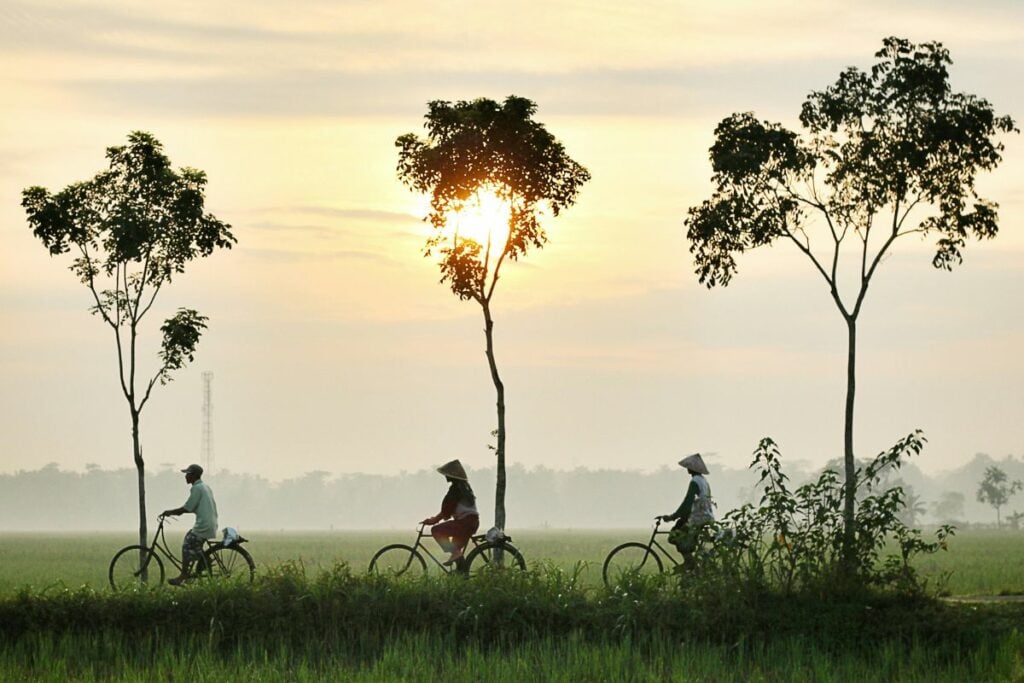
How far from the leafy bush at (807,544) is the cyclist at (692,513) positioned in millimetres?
493

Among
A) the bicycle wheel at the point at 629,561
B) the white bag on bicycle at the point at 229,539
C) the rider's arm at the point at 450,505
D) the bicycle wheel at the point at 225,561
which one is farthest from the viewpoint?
the white bag on bicycle at the point at 229,539

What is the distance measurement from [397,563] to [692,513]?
452cm

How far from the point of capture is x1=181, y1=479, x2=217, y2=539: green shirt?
22.4 metres

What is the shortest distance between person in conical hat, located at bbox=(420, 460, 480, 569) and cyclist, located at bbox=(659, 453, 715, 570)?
304 centimetres

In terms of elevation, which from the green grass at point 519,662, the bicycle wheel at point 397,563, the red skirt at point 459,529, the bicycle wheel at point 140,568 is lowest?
the green grass at point 519,662

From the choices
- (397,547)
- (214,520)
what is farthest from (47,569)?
(397,547)

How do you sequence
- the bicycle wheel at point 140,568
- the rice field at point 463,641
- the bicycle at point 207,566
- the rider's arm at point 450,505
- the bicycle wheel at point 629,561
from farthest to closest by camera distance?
the bicycle wheel at point 140,568
the rider's arm at point 450,505
the bicycle at point 207,566
the bicycle wheel at point 629,561
the rice field at point 463,641

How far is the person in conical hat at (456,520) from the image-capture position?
21375 mm

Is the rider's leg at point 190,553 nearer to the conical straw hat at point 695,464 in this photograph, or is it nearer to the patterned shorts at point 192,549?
the patterned shorts at point 192,549

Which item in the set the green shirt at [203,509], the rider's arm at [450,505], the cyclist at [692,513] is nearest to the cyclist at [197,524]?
the green shirt at [203,509]

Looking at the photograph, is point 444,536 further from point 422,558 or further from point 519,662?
point 519,662

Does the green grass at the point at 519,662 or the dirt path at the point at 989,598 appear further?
the dirt path at the point at 989,598

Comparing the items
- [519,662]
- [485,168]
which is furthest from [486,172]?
[519,662]

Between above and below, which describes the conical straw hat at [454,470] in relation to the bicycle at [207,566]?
above
